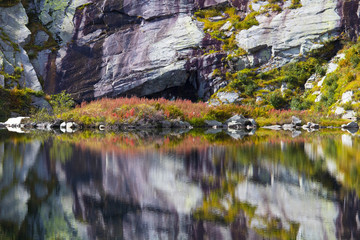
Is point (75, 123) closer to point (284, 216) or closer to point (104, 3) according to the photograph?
point (284, 216)

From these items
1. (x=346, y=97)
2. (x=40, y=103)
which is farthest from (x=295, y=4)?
(x=40, y=103)

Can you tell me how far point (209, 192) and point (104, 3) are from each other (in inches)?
1540

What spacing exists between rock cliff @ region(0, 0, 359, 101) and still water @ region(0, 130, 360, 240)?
89.9ft

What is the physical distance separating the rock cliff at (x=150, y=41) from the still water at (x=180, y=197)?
27.4 meters

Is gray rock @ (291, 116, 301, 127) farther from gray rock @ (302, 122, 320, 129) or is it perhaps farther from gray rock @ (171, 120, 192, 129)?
gray rock @ (171, 120, 192, 129)

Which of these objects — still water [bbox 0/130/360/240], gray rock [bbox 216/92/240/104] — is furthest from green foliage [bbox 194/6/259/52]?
still water [bbox 0/130/360/240]

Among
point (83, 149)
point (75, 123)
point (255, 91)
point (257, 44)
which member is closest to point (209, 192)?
point (83, 149)

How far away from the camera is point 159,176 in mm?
5602

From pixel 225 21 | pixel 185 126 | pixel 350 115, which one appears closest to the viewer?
pixel 185 126

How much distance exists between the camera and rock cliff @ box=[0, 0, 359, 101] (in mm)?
32906

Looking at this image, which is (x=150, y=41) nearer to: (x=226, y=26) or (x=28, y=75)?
(x=226, y=26)

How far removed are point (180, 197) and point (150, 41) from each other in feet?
114

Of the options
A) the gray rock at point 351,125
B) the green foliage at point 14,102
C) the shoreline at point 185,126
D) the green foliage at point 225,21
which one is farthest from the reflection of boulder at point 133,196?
the green foliage at point 225,21

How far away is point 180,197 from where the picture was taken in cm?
435
